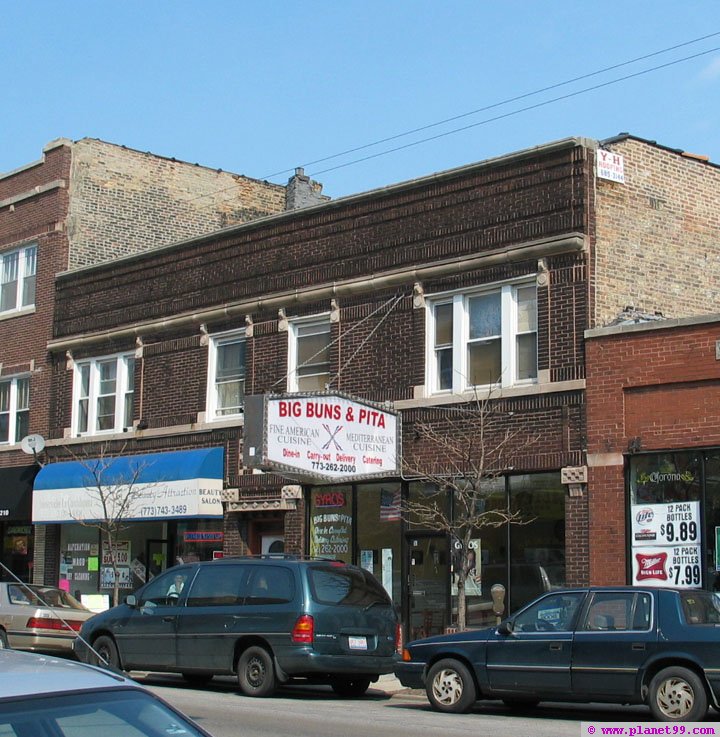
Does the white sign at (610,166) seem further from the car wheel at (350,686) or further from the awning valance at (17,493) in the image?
the awning valance at (17,493)

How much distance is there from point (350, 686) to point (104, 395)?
13446mm

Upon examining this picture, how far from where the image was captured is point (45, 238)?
30078 millimetres

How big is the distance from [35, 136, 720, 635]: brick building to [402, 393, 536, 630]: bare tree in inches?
3.2

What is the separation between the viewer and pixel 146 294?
87.9 feet

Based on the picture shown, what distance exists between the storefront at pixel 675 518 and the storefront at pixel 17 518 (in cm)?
1582

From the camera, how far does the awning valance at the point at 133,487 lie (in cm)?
2412

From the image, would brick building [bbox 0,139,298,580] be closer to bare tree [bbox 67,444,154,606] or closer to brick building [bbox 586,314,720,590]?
bare tree [bbox 67,444,154,606]

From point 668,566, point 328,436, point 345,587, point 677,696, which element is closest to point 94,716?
point 677,696

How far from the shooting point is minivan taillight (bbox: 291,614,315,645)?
14.6m

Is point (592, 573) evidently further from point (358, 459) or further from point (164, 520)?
point (164, 520)

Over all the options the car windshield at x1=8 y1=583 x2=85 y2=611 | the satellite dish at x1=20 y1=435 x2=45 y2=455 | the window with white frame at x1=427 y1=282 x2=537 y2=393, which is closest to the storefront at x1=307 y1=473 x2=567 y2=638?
the window with white frame at x1=427 y1=282 x2=537 y2=393

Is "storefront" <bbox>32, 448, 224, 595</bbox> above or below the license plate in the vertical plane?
above

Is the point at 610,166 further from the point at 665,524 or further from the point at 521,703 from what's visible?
the point at 521,703

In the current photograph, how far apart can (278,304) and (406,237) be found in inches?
129
